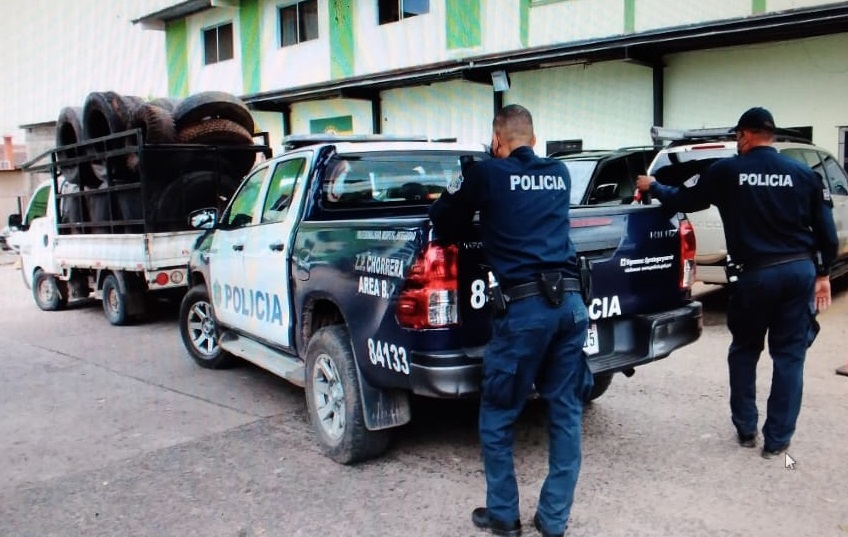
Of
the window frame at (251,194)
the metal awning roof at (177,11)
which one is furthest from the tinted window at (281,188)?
the metal awning roof at (177,11)

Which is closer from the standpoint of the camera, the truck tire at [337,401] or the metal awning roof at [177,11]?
the truck tire at [337,401]

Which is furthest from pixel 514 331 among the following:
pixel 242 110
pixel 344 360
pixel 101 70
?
pixel 101 70

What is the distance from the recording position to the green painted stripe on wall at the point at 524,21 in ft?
47.2

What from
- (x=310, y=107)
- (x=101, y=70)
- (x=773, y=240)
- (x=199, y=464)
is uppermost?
(x=101, y=70)

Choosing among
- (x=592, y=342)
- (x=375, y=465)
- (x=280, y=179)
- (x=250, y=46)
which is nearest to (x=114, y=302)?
(x=280, y=179)

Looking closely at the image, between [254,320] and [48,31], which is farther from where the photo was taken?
[48,31]

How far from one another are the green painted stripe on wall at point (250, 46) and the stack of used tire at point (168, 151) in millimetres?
11174

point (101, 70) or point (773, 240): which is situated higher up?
point (101, 70)

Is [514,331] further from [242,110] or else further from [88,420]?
[242,110]

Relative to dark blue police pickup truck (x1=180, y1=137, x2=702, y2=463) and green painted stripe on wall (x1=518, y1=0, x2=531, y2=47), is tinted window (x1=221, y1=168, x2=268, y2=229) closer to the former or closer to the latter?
dark blue police pickup truck (x1=180, y1=137, x2=702, y2=463)

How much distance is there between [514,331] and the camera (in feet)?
11.0

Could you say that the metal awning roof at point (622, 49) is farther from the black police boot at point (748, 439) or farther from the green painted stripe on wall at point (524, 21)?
the black police boot at point (748, 439)

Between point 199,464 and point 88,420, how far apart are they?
4.93ft

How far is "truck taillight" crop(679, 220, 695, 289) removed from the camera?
4631mm
